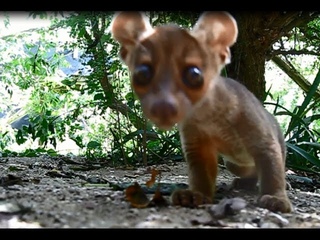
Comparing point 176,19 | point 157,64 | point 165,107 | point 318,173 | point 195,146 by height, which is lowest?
point 318,173

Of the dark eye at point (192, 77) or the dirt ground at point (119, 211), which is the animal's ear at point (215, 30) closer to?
the dark eye at point (192, 77)

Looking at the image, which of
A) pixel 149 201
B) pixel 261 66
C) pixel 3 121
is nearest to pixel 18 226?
pixel 149 201

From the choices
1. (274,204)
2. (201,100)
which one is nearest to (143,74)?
(201,100)

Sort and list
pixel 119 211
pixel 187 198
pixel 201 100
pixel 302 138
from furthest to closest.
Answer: pixel 302 138, pixel 201 100, pixel 187 198, pixel 119 211

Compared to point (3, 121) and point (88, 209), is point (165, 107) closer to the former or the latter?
point (88, 209)

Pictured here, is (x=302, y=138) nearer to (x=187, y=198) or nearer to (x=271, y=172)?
(x=271, y=172)

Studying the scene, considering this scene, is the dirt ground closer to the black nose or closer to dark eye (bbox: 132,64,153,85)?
the black nose

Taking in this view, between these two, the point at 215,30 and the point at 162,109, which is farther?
the point at 215,30
